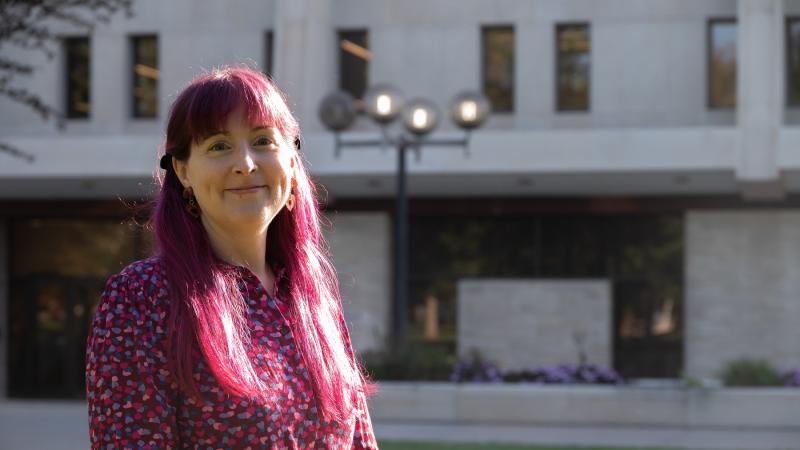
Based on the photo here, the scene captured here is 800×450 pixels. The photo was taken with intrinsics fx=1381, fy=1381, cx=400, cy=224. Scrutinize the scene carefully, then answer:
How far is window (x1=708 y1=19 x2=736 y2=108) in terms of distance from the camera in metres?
26.3

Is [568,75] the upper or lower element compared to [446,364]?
upper

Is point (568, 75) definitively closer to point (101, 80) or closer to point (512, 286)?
point (512, 286)

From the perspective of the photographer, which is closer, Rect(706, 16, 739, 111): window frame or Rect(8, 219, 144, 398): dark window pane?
Rect(706, 16, 739, 111): window frame

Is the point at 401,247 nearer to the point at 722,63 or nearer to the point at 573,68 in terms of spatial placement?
the point at 573,68

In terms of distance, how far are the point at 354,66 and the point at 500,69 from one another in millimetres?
2933

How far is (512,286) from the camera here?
92.1 feet

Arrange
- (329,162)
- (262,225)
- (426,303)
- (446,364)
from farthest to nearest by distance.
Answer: (426,303) < (329,162) < (446,364) < (262,225)

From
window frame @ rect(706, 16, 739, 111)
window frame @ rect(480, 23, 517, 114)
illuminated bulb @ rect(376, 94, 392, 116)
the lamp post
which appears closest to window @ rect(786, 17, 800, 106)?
window frame @ rect(706, 16, 739, 111)

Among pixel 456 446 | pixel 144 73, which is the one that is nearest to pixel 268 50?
pixel 144 73

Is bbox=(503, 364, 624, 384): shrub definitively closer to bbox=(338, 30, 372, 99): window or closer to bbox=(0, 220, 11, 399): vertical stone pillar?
bbox=(338, 30, 372, 99): window

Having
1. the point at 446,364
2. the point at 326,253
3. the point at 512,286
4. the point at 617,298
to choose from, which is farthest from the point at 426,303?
the point at 326,253

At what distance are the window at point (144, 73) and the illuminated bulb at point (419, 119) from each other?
35.9 ft

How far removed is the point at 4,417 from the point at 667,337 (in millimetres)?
12920

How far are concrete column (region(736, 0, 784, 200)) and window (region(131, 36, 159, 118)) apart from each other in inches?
468
